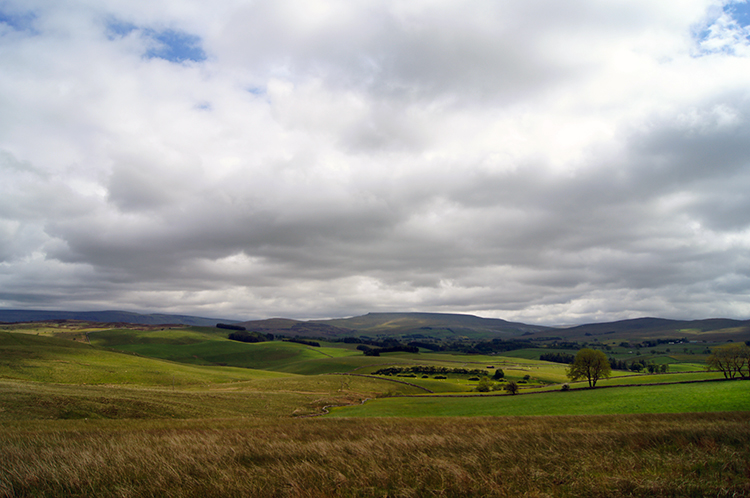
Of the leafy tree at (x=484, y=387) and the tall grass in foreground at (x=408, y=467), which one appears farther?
the leafy tree at (x=484, y=387)

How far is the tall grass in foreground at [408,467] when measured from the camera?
700 centimetres

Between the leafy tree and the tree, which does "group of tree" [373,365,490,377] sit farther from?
the tree

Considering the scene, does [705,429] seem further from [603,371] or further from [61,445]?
[603,371]

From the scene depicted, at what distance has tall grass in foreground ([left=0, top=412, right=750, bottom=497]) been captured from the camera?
7.00m

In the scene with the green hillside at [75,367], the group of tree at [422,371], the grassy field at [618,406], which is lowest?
the group of tree at [422,371]

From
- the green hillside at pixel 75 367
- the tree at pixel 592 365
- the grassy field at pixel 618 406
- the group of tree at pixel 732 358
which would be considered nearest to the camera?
the grassy field at pixel 618 406

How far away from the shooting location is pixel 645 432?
11062mm

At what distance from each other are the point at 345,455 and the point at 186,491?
368 cm

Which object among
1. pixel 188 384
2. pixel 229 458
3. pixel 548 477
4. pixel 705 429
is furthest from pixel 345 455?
pixel 188 384

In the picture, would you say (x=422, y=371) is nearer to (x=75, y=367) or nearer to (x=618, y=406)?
(x=618, y=406)

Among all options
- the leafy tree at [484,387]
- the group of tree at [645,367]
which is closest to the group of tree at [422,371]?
the leafy tree at [484,387]

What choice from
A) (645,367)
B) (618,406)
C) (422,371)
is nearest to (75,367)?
(618,406)

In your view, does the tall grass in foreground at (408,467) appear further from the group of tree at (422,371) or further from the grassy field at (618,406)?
the group of tree at (422,371)

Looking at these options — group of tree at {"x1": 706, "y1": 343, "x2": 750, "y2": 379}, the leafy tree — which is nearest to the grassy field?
group of tree at {"x1": 706, "y1": 343, "x2": 750, "y2": 379}
